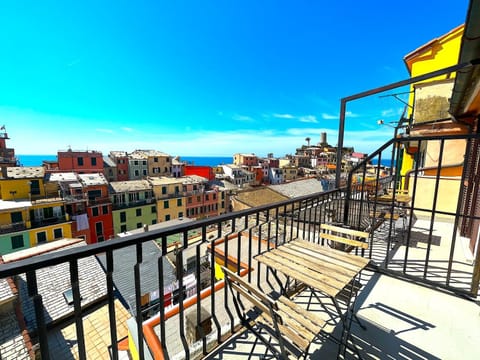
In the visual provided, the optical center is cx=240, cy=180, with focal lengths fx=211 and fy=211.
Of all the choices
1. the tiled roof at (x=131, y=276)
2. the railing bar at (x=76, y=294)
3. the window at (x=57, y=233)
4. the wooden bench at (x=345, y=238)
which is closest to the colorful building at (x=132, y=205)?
the window at (x=57, y=233)

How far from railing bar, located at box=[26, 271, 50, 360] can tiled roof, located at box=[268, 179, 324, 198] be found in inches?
657

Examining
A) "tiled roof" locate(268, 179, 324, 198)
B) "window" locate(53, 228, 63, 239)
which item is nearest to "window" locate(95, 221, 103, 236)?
"window" locate(53, 228, 63, 239)

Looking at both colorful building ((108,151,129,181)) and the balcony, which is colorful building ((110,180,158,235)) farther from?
the balcony

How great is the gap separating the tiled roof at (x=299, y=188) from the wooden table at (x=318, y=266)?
15.2 metres

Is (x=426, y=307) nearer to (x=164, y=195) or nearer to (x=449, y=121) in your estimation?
(x=449, y=121)

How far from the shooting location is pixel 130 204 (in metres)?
21.2

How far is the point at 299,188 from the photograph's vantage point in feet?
64.4

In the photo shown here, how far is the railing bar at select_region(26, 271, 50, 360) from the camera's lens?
918 millimetres

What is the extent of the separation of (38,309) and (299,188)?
1974 cm

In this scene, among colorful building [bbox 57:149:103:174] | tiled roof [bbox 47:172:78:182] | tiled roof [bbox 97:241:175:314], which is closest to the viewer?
tiled roof [bbox 97:241:175:314]

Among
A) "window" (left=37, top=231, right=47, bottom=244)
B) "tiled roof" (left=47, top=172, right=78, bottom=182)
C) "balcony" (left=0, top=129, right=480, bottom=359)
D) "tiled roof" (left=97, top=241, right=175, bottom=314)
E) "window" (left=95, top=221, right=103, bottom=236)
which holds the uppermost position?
"balcony" (left=0, top=129, right=480, bottom=359)

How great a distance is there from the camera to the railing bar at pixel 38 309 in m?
0.92

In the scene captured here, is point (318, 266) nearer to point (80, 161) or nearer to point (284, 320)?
point (284, 320)

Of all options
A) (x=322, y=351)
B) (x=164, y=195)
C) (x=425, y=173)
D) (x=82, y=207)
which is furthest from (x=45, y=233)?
(x=425, y=173)
